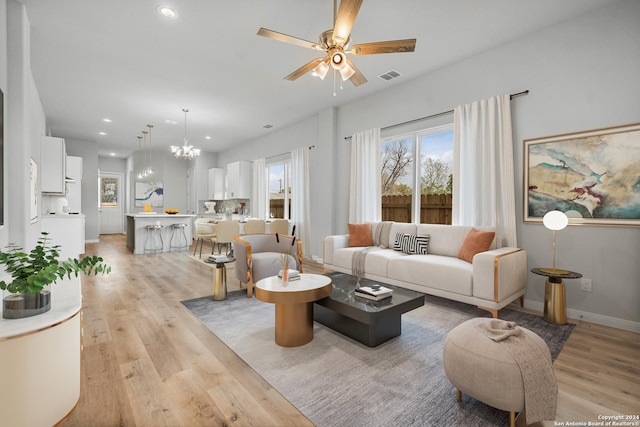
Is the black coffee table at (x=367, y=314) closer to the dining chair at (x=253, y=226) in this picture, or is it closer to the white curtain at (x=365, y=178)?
the white curtain at (x=365, y=178)

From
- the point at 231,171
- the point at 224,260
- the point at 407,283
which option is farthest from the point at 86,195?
the point at 407,283

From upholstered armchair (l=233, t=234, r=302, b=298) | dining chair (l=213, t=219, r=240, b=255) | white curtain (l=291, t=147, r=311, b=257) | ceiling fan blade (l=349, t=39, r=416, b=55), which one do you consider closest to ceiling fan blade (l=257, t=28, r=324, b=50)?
ceiling fan blade (l=349, t=39, r=416, b=55)


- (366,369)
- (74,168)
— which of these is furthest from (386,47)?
(74,168)

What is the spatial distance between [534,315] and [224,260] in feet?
11.9

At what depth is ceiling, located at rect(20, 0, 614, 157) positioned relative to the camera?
3035mm

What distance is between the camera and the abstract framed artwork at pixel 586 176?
9.55ft

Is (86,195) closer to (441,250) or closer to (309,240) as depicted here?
(309,240)

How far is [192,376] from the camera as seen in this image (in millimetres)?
2086

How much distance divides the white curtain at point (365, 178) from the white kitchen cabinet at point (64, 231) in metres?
5.29

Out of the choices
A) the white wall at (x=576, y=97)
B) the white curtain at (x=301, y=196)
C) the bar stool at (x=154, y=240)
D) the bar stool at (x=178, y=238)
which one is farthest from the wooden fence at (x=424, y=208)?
the bar stool at (x=154, y=240)

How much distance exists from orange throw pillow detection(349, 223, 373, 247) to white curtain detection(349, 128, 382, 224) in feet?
1.35

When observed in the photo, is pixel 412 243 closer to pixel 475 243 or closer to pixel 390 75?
pixel 475 243

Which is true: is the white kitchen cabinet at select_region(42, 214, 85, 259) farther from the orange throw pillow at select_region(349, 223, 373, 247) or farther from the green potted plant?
the orange throw pillow at select_region(349, 223, 373, 247)

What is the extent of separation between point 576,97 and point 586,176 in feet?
2.79
